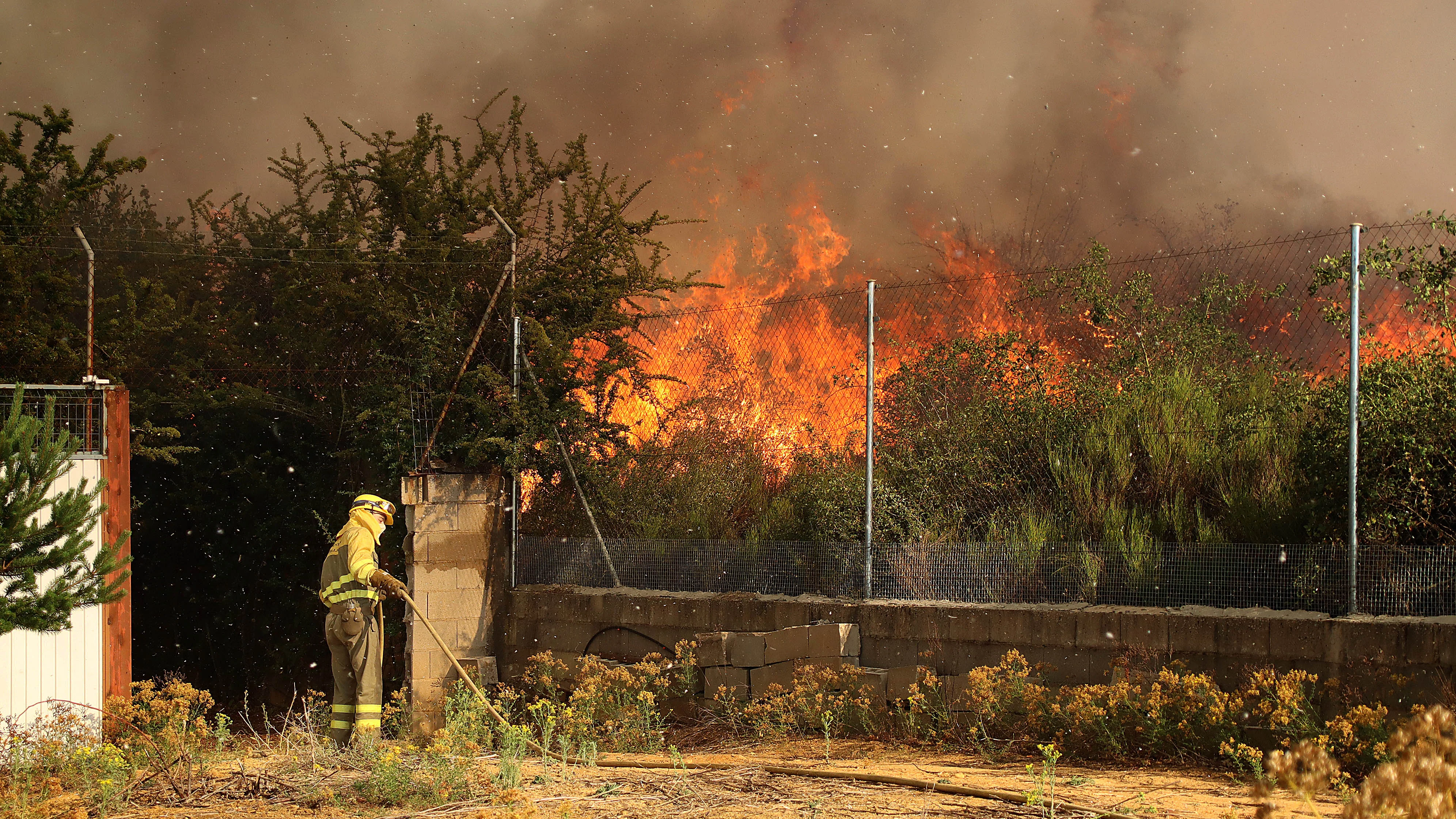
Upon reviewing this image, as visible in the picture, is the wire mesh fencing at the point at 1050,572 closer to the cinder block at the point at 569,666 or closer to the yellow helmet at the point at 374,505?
the cinder block at the point at 569,666

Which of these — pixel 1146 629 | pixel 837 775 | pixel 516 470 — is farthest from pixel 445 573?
pixel 1146 629

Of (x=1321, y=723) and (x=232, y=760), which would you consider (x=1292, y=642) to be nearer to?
(x=1321, y=723)

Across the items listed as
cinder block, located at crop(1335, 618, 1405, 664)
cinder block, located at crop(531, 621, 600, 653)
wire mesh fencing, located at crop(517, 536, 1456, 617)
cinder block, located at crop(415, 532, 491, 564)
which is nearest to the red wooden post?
cinder block, located at crop(415, 532, 491, 564)

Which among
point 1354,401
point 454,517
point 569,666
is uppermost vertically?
point 1354,401

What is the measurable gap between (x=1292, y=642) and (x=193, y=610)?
15.6 meters

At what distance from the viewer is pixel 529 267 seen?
13.8 meters

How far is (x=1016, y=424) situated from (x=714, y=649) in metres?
3.40

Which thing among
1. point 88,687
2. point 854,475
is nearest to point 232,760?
point 88,687

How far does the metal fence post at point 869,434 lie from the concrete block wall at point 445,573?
4.31m

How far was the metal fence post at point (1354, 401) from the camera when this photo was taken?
824 centimetres

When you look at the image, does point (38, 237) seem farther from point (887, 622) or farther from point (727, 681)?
point (887, 622)

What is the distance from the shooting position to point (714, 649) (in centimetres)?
1060

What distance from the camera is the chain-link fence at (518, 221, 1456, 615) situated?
898 cm

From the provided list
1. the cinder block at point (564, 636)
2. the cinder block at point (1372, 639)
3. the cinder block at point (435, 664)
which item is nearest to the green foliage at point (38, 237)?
the cinder block at point (435, 664)
